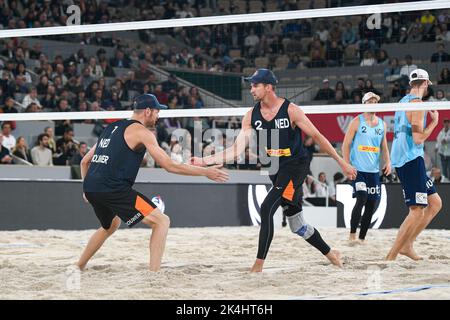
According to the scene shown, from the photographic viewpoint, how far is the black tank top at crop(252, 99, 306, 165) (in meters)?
6.64

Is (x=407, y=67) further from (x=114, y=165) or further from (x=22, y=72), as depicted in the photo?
(x=114, y=165)

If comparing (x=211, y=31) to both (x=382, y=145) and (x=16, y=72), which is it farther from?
(x=382, y=145)

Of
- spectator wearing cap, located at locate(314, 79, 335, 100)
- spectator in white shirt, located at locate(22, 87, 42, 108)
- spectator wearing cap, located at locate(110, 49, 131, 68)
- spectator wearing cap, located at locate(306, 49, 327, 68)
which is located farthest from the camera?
spectator wearing cap, located at locate(110, 49, 131, 68)

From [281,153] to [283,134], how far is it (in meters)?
0.16

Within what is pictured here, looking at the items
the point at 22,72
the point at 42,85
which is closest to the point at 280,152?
the point at 42,85

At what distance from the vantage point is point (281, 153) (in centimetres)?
669

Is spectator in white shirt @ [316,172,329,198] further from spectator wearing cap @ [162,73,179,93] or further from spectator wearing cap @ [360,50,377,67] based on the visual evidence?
spectator wearing cap @ [162,73,179,93]

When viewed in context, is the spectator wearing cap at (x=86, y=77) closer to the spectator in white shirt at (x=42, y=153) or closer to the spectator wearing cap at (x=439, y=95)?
the spectator in white shirt at (x=42, y=153)

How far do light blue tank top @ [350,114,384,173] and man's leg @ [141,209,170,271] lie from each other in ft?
12.1

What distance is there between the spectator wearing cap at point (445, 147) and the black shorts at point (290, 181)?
8281 mm

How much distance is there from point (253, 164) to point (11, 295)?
10206 millimetres

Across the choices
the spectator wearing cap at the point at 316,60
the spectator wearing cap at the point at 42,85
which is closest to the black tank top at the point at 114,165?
the spectator wearing cap at the point at 42,85

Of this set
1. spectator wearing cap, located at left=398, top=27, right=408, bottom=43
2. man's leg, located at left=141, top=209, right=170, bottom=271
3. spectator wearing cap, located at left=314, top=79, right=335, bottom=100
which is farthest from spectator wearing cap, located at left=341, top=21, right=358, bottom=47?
man's leg, located at left=141, top=209, right=170, bottom=271
